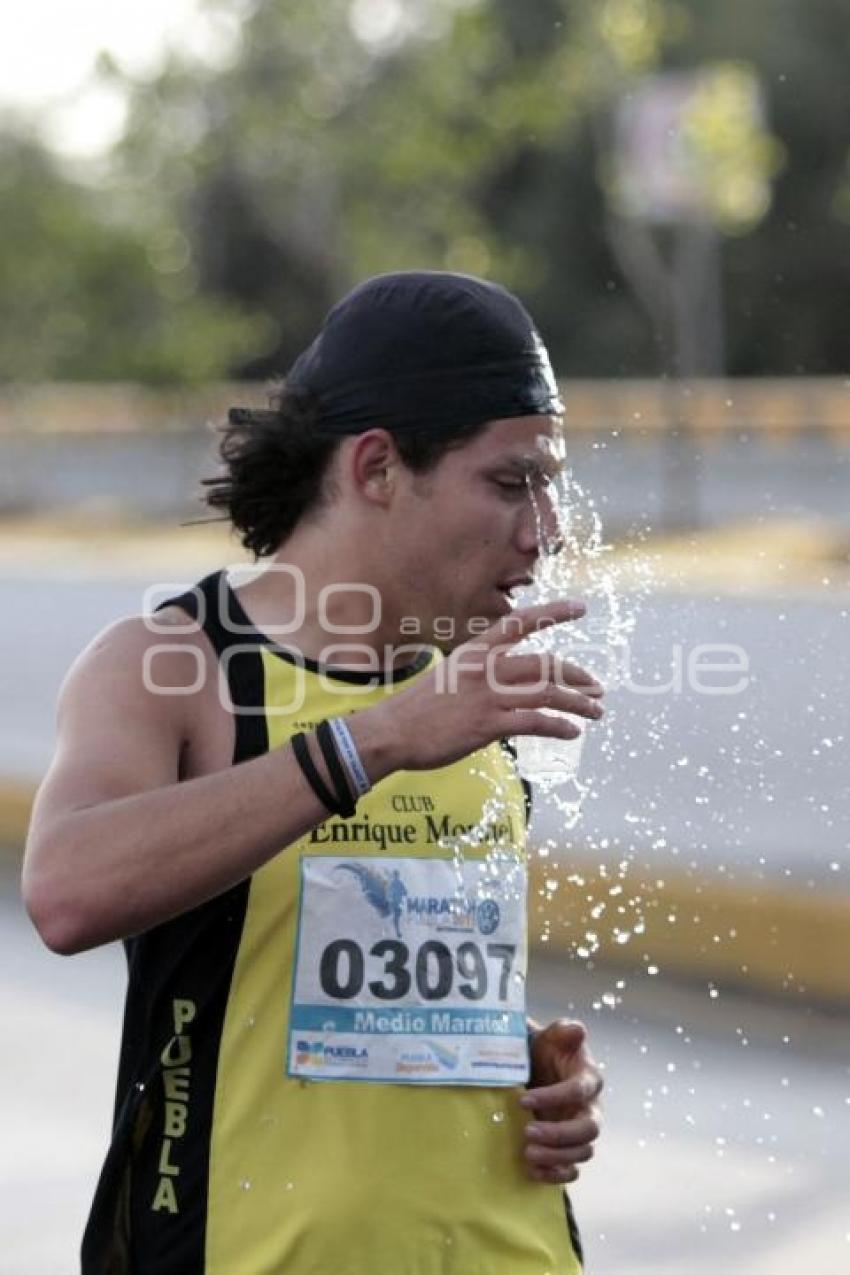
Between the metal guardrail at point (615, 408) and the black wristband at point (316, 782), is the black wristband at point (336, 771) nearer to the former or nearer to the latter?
the black wristband at point (316, 782)

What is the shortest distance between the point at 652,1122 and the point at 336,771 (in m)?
4.63

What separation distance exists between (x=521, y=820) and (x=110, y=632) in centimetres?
50

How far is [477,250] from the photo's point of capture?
2995 centimetres

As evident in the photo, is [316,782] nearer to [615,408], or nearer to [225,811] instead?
[225,811]

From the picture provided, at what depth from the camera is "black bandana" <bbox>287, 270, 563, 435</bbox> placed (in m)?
2.71

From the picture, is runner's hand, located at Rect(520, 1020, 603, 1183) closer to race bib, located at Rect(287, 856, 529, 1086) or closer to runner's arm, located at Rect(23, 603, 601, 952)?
race bib, located at Rect(287, 856, 529, 1086)

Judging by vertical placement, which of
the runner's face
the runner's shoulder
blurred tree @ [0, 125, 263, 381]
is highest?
blurred tree @ [0, 125, 263, 381]

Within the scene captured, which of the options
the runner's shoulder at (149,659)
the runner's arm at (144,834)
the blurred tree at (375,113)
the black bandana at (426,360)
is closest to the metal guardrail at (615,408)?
the blurred tree at (375,113)

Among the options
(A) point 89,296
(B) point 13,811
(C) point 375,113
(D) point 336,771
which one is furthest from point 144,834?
(A) point 89,296

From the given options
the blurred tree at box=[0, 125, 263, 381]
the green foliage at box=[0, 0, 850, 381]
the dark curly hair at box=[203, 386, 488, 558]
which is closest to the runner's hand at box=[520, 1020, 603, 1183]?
the dark curly hair at box=[203, 386, 488, 558]

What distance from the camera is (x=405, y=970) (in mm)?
2654

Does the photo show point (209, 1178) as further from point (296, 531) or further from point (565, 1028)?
point (296, 531)

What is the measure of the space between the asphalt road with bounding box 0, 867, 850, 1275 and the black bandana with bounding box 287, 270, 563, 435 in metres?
3.15

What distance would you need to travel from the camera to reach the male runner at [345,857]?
7.96ft
